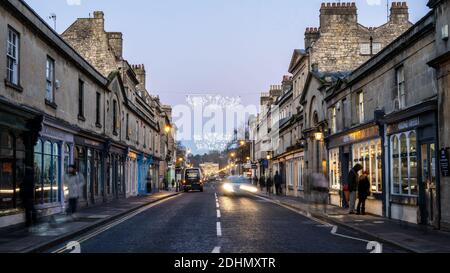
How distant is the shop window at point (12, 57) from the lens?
1686 cm

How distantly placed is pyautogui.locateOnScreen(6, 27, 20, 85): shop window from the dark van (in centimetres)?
4260

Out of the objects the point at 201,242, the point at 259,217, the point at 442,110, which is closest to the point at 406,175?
the point at 442,110

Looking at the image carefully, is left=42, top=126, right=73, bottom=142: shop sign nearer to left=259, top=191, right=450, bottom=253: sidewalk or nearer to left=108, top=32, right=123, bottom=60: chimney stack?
left=259, top=191, right=450, bottom=253: sidewalk

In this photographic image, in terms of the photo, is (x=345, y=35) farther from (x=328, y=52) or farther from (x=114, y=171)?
(x=114, y=171)

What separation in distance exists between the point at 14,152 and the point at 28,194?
54.9 inches

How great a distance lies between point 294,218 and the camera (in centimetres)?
2116

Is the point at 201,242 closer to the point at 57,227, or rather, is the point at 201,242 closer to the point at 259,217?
the point at 57,227

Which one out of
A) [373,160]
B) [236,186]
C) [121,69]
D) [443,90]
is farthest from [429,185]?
[236,186]

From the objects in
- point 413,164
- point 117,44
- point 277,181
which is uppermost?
point 117,44

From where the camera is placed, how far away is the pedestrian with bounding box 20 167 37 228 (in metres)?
16.5

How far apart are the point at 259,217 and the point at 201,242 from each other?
805 centimetres

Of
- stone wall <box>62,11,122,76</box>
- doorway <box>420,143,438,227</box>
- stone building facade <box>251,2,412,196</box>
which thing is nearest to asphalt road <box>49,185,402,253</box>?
doorway <box>420,143,438,227</box>

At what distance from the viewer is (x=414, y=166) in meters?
18.1

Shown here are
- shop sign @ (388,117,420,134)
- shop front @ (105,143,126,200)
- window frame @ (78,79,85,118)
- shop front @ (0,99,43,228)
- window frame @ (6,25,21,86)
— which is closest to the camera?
shop front @ (0,99,43,228)
